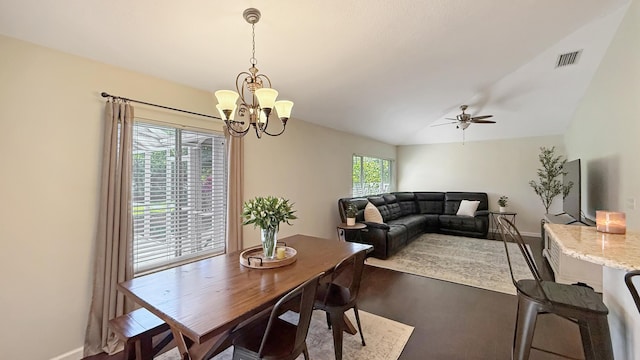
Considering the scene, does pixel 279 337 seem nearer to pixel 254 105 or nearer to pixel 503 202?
pixel 254 105

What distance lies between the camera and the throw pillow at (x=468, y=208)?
20.1 ft

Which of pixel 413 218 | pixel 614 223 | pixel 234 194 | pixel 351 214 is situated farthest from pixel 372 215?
pixel 614 223

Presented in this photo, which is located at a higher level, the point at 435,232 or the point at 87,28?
the point at 87,28

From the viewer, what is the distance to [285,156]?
396cm

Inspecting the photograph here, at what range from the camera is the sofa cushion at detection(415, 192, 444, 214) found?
6.82m

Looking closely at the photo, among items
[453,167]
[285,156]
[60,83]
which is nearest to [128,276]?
[60,83]

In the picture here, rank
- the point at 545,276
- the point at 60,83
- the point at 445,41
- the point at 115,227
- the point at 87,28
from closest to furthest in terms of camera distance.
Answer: the point at 87,28 < the point at 60,83 < the point at 115,227 < the point at 445,41 < the point at 545,276

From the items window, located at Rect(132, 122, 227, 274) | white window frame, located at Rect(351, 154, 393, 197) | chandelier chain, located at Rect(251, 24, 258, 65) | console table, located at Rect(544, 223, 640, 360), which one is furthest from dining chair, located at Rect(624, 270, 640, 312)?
white window frame, located at Rect(351, 154, 393, 197)

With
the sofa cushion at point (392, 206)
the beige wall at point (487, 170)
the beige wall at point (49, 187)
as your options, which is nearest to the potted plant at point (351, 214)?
the sofa cushion at point (392, 206)

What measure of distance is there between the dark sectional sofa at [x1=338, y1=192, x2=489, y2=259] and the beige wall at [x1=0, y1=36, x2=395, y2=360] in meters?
3.54

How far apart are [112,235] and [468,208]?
660 cm

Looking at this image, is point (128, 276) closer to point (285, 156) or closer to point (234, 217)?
A: point (234, 217)

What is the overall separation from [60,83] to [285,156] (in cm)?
247

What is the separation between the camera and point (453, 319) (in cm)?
262
